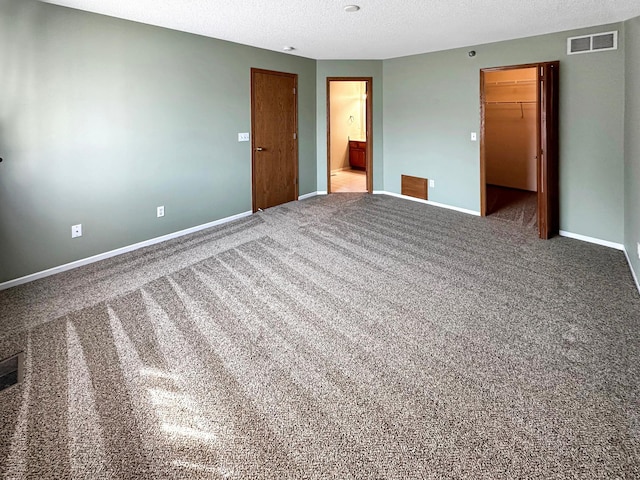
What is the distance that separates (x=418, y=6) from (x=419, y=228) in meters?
2.65

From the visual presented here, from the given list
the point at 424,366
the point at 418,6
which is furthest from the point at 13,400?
the point at 418,6

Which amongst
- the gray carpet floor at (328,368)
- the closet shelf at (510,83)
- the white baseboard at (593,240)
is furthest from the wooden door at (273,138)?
the white baseboard at (593,240)

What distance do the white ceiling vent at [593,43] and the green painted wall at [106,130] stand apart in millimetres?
4083

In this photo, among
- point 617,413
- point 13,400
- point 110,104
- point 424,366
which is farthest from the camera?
point 110,104

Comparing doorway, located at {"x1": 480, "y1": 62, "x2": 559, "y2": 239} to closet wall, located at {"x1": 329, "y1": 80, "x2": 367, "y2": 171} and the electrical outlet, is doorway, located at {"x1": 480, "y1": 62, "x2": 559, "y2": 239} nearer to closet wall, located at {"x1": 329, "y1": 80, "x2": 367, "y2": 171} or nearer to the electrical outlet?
closet wall, located at {"x1": 329, "y1": 80, "x2": 367, "y2": 171}

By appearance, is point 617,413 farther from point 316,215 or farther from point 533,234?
point 316,215

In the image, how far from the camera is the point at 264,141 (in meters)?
6.43

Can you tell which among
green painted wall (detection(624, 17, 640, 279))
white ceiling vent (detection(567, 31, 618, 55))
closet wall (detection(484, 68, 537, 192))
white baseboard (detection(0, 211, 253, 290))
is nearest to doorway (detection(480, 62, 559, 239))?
closet wall (detection(484, 68, 537, 192))

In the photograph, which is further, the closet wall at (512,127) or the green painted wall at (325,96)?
the closet wall at (512,127)

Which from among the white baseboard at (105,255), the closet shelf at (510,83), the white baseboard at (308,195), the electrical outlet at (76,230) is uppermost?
the closet shelf at (510,83)

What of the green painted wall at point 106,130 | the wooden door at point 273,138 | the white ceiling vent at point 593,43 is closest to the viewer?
the green painted wall at point 106,130

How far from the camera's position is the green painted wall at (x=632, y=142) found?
362cm

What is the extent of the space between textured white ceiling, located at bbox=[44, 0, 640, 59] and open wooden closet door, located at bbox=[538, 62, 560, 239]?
584 millimetres

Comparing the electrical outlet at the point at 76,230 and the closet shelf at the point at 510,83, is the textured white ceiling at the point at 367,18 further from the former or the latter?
the closet shelf at the point at 510,83
